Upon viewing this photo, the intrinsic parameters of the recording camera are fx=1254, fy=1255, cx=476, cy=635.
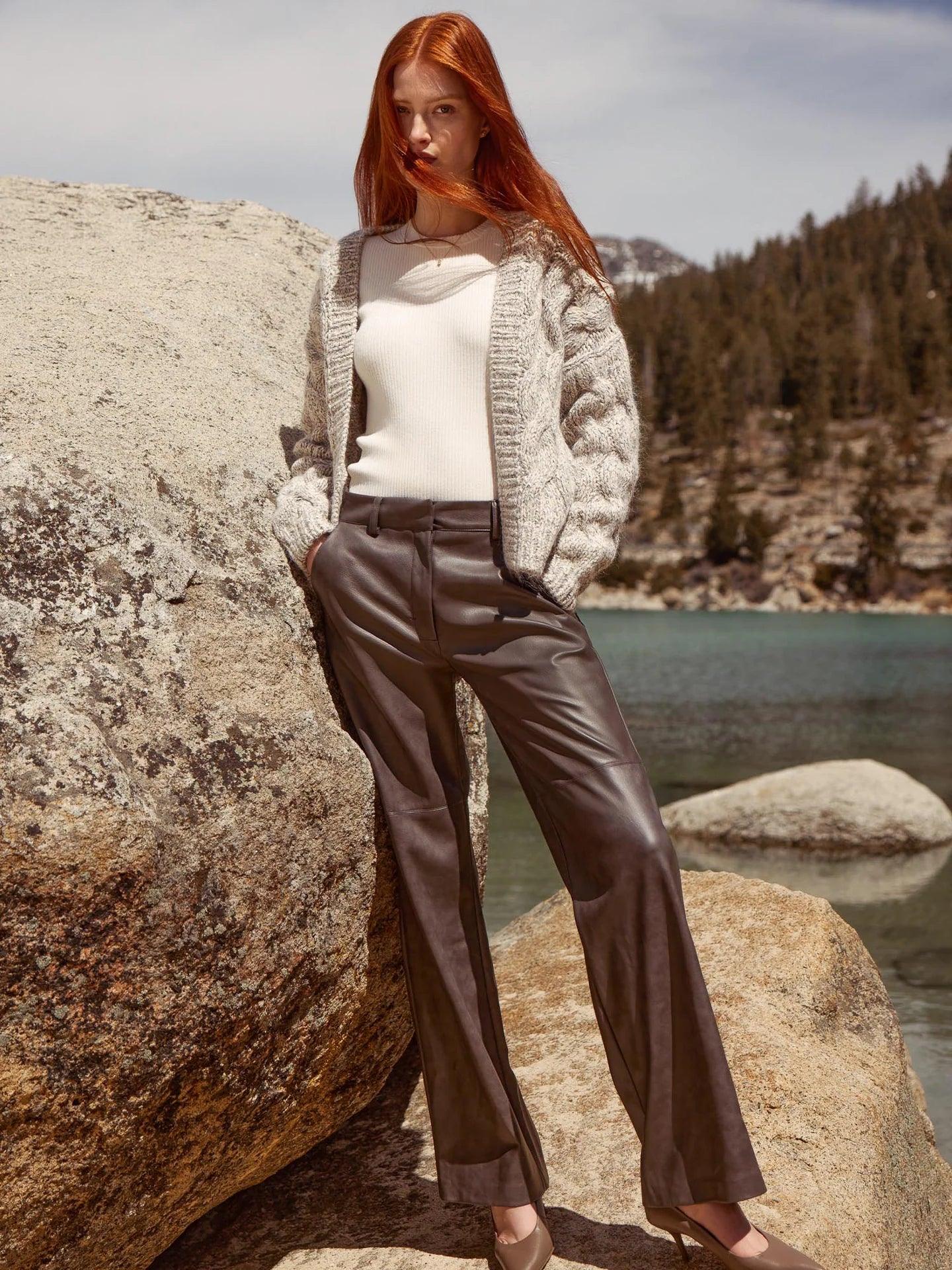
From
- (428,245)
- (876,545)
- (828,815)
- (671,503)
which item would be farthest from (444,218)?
(671,503)

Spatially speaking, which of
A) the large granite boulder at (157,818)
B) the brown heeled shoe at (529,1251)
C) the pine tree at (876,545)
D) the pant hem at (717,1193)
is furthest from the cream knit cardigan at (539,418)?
the pine tree at (876,545)

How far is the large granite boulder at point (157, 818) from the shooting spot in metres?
2.36

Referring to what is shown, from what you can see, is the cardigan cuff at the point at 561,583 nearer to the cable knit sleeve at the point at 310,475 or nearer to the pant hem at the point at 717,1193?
the cable knit sleeve at the point at 310,475

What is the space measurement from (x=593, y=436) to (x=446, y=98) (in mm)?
854

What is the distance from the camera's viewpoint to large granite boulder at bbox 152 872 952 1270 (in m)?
3.06

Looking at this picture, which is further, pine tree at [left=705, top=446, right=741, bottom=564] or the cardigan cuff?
pine tree at [left=705, top=446, right=741, bottom=564]

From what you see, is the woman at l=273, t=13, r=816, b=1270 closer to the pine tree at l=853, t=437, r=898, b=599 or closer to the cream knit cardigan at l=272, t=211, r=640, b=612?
the cream knit cardigan at l=272, t=211, r=640, b=612

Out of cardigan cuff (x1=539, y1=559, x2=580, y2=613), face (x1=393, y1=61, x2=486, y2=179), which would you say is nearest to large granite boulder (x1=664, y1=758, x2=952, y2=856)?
cardigan cuff (x1=539, y1=559, x2=580, y2=613)

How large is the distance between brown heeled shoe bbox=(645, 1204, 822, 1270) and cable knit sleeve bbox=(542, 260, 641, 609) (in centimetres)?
133

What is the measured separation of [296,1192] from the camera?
3387 mm

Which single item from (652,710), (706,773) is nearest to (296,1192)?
(706,773)

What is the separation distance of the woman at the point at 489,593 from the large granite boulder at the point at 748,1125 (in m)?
0.32

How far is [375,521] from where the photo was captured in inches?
111

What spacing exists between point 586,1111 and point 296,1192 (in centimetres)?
82
